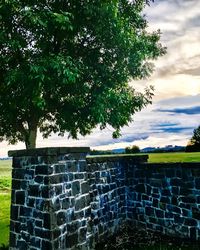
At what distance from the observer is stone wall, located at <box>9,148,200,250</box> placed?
8.16 m

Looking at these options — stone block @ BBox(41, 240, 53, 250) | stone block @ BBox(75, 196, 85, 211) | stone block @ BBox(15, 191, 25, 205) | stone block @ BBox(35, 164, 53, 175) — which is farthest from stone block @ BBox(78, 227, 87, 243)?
stone block @ BBox(35, 164, 53, 175)

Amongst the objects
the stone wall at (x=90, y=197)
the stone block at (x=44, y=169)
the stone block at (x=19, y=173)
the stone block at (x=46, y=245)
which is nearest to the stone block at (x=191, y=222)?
the stone wall at (x=90, y=197)

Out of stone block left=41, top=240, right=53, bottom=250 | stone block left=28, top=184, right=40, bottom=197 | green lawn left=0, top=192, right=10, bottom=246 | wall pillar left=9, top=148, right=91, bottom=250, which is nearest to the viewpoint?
stone block left=41, top=240, right=53, bottom=250

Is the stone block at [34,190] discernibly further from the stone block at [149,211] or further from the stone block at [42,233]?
the stone block at [149,211]

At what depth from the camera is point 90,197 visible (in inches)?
398

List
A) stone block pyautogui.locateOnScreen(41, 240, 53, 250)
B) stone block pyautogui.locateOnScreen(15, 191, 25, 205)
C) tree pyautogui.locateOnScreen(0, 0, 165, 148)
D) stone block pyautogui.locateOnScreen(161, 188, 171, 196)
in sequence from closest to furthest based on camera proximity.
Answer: stone block pyautogui.locateOnScreen(41, 240, 53, 250)
stone block pyautogui.locateOnScreen(15, 191, 25, 205)
stone block pyautogui.locateOnScreen(161, 188, 171, 196)
tree pyautogui.locateOnScreen(0, 0, 165, 148)

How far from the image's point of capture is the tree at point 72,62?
1598 cm

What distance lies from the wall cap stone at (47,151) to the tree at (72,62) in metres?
6.79

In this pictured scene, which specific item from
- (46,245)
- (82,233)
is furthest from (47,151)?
(82,233)

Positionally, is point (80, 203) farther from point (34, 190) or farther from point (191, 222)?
point (191, 222)

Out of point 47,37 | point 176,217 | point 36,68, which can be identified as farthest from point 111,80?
point 176,217

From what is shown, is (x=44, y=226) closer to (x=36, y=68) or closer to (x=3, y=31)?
(x=36, y=68)

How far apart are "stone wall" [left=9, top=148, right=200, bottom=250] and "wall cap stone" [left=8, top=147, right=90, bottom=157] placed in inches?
0.9

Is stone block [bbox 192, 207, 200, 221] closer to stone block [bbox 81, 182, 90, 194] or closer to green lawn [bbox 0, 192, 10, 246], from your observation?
stone block [bbox 81, 182, 90, 194]
